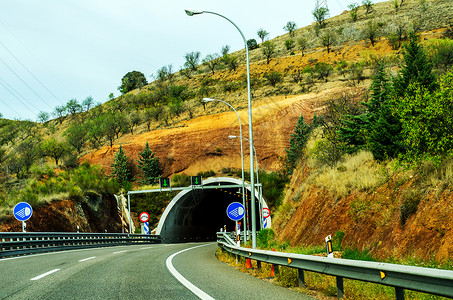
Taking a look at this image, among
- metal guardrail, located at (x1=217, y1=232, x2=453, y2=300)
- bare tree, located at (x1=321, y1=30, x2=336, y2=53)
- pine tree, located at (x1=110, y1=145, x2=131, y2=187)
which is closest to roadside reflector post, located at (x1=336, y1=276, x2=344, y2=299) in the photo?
metal guardrail, located at (x1=217, y1=232, x2=453, y2=300)

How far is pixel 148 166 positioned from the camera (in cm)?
6525

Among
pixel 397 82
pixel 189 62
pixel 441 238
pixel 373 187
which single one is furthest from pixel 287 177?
pixel 189 62

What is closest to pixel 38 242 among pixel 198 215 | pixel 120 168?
pixel 198 215

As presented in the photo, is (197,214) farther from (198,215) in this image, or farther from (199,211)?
(198,215)

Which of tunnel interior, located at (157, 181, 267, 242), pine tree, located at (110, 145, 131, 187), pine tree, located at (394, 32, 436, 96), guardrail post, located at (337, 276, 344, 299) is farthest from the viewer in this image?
pine tree, located at (110, 145, 131, 187)

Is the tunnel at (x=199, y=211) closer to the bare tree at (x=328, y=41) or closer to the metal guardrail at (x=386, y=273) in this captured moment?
the metal guardrail at (x=386, y=273)

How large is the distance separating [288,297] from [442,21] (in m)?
112

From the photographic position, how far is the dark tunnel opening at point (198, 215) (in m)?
47.7

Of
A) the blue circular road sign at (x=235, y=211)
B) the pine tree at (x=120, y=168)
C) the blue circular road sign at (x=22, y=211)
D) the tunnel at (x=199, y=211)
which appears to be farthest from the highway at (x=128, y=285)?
the pine tree at (x=120, y=168)

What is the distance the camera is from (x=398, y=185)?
50.1ft

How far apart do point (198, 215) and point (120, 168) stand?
15.2 m

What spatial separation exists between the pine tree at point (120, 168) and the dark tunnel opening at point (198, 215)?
13673mm

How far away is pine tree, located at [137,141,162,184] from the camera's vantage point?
64256 millimetres

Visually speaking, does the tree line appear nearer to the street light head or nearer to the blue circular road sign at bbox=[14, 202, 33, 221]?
the street light head
